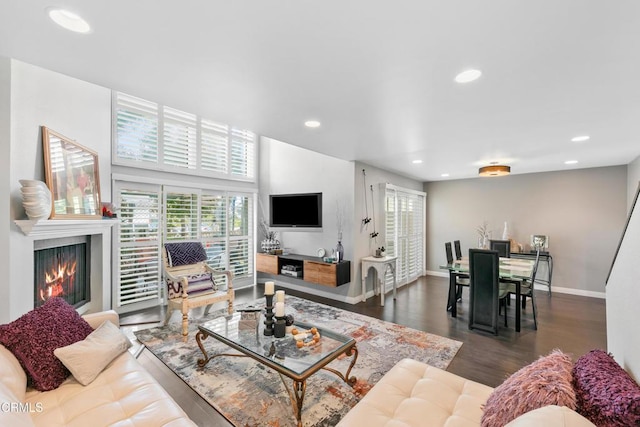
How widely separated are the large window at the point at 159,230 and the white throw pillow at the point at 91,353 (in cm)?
244

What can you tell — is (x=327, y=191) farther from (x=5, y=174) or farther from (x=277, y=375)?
(x=5, y=174)

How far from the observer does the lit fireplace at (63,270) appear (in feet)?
8.38

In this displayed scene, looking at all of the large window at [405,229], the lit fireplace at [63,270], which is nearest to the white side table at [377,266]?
the large window at [405,229]

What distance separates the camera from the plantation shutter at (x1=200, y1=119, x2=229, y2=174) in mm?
5004

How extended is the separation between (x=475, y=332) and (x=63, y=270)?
481 cm

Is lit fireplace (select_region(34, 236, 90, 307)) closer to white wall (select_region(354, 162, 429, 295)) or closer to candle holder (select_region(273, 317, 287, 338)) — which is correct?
candle holder (select_region(273, 317, 287, 338))

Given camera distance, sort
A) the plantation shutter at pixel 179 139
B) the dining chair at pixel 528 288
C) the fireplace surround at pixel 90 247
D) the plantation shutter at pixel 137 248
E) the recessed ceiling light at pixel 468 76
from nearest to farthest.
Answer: the recessed ceiling light at pixel 468 76 < the fireplace surround at pixel 90 247 < the dining chair at pixel 528 288 < the plantation shutter at pixel 137 248 < the plantation shutter at pixel 179 139

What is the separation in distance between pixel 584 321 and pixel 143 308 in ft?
20.8

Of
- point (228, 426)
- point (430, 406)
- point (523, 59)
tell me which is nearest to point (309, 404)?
point (228, 426)

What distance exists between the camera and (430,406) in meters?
1.44

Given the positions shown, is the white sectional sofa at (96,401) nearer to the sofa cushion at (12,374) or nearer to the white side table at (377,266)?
the sofa cushion at (12,374)

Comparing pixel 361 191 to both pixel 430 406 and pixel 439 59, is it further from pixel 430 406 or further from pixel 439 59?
pixel 430 406

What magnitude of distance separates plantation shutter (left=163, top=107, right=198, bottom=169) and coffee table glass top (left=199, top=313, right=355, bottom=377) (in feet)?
10.2

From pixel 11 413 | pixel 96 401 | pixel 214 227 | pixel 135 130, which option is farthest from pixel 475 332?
pixel 135 130
